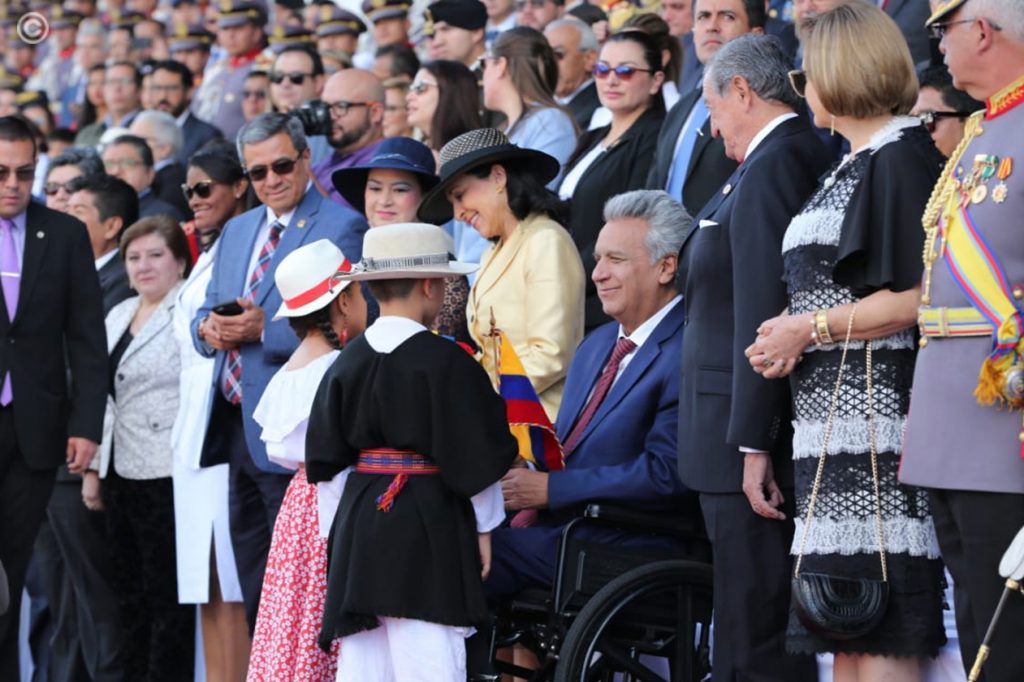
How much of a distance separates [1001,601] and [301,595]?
2599mm

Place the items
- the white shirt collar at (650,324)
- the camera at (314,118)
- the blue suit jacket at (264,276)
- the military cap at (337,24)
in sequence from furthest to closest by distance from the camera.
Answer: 1. the military cap at (337,24)
2. the camera at (314,118)
3. the blue suit jacket at (264,276)
4. the white shirt collar at (650,324)

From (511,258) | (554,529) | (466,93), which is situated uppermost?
(466,93)

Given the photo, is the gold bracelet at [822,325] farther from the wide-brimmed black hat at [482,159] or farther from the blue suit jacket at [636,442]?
the wide-brimmed black hat at [482,159]

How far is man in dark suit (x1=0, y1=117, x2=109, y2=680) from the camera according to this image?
273 inches

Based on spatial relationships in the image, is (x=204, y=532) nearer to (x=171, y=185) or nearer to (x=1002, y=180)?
(x=171, y=185)

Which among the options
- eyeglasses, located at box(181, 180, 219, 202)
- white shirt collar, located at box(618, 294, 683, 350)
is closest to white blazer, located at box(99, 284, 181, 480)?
eyeglasses, located at box(181, 180, 219, 202)

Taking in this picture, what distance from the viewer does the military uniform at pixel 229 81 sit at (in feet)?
38.9

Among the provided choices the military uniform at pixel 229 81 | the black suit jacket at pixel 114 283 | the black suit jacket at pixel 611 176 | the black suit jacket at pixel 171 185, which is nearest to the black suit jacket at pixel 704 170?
the black suit jacket at pixel 611 176

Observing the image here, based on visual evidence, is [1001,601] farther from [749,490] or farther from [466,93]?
[466,93]

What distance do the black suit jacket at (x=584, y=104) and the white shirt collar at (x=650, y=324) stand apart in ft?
10.2

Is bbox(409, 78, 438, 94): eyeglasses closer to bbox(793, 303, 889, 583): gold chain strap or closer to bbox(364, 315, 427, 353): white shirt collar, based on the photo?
bbox(364, 315, 427, 353): white shirt collar

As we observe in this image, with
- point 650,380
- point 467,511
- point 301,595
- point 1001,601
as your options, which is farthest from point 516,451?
point 1001,601

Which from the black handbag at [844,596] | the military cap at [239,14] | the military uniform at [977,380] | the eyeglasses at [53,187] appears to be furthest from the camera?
the military cap at [239,14]

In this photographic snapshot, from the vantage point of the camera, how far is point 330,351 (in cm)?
570
